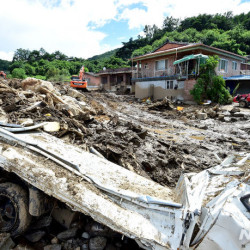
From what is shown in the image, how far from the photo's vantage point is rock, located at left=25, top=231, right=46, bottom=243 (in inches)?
107

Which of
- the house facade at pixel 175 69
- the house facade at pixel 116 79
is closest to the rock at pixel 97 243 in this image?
the house facade at pixel 175 69

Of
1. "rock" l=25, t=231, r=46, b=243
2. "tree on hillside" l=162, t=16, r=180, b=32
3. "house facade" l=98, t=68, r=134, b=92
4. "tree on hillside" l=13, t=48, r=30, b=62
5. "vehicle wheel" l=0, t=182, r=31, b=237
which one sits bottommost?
"rock" l=25, t=231, r=46, b=243

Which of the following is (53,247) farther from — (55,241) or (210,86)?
(210,86)

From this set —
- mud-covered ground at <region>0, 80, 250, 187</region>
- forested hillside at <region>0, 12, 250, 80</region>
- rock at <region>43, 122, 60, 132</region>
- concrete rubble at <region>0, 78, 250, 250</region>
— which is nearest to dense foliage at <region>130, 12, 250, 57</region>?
forested hillside at <region>0, 12, 250, 80</region>

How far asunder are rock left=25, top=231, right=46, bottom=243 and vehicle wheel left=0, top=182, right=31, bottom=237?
5.0 inches

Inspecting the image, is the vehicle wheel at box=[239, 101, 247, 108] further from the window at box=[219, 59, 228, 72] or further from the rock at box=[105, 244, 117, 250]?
the rock at box=[105, 244, 117, 250]

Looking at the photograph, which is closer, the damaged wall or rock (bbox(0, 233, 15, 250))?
rock (bbox(0, 233, 15, 250))

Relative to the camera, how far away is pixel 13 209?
280 cm

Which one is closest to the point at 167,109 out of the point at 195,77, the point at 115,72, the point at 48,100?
the point at 195,77

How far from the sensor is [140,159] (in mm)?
4957

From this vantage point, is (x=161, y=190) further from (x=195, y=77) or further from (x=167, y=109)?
(x=195, y=77)

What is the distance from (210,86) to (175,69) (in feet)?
15.0

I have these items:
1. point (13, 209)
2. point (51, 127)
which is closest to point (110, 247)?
point (13, 209)

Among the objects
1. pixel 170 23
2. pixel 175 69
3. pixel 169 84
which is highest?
pixel 170 23
